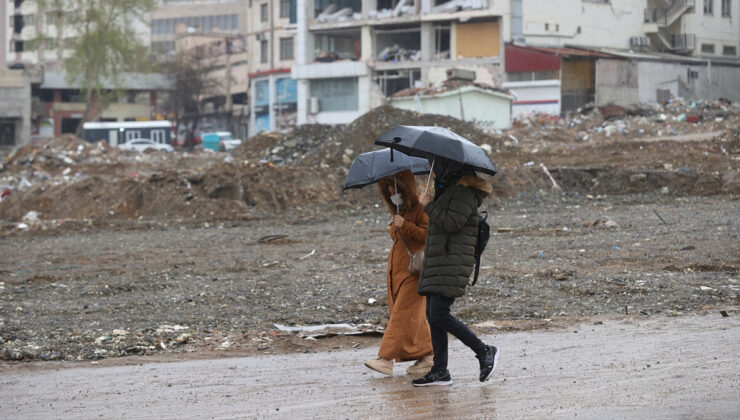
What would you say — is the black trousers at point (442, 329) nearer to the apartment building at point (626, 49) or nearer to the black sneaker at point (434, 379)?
the black sneaker at point (434, 379)

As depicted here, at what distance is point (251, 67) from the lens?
74.9 m

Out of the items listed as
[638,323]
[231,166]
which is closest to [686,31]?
[231,166]

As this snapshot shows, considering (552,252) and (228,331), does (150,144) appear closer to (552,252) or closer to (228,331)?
(552,252)

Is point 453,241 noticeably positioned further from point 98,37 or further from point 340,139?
point 98,37

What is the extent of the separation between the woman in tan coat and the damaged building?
4673cm

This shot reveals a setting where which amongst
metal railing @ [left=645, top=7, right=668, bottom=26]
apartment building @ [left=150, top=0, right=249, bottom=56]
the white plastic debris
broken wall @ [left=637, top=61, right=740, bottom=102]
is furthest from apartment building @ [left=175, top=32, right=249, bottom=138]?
the white plastic debris

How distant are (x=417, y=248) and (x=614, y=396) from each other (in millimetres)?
1691

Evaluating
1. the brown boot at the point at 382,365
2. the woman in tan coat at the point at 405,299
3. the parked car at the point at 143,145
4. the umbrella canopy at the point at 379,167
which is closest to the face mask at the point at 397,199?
the woman in tan coat at the point at 405,299

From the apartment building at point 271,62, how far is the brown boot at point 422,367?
191 feet

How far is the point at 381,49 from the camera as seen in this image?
59.2 metres

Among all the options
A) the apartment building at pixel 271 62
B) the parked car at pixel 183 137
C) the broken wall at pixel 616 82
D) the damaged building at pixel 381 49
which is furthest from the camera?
the parked car at pixel 183 137

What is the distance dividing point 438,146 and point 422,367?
5.59ft

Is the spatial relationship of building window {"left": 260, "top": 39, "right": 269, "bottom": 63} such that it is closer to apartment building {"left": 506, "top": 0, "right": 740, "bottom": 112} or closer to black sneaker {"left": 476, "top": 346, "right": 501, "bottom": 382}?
apartment building {"left": 506, "top": 0, "right": 740, "bottom": 112}

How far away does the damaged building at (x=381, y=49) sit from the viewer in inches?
2128
